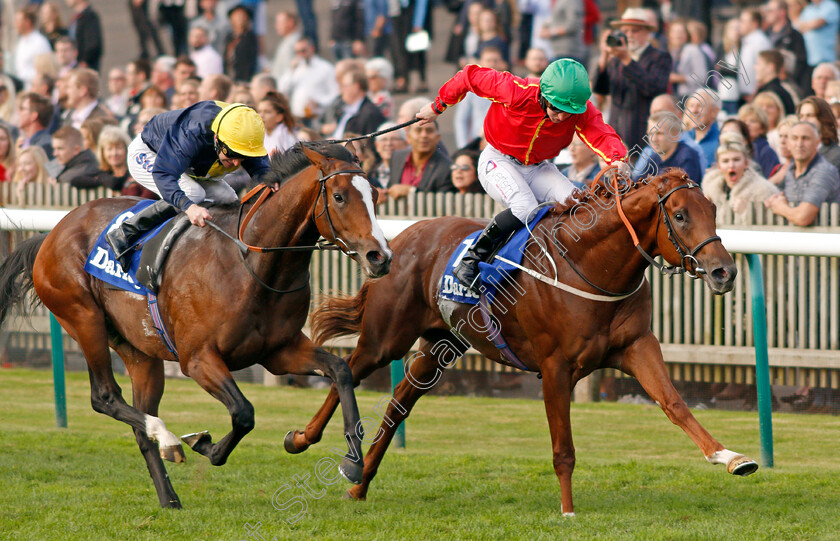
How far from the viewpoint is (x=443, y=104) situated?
6.00 m

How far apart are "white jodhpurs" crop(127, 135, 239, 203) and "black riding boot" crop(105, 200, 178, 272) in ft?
0.37

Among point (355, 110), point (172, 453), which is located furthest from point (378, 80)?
point (172, 453)

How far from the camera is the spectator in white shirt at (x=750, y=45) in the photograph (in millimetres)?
11828

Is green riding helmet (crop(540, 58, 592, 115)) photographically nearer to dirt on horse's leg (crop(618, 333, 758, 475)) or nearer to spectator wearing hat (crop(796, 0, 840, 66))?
dirt on horse's leg (crop(618, 333, 758, 475))

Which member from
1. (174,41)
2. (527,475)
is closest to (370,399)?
(527,475)

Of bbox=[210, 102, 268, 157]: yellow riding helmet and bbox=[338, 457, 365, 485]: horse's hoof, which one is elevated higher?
bbox=[210, 102, 268, 157]: yellow riding helmet

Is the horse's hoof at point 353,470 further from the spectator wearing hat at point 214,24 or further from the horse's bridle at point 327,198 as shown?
the spectator wearing hat at point 214,24

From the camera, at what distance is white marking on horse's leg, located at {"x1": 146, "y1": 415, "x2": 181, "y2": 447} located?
5609mm

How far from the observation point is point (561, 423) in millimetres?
5691

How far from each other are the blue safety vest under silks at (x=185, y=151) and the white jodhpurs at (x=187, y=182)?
93 mm

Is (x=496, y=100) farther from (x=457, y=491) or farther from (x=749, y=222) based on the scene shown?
(x=749, y=222)

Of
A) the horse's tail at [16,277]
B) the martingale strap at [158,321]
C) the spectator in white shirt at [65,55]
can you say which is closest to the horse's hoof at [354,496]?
the martingale strap at [158,321]

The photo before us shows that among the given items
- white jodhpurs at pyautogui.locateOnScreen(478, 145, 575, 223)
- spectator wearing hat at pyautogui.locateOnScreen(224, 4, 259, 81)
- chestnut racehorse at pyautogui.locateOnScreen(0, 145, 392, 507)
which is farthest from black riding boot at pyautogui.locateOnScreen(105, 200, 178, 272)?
spectator wearing hat at pyautogui.locateOnScreen(224, 4, 259, 81)

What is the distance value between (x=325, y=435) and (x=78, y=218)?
243 centimetres
